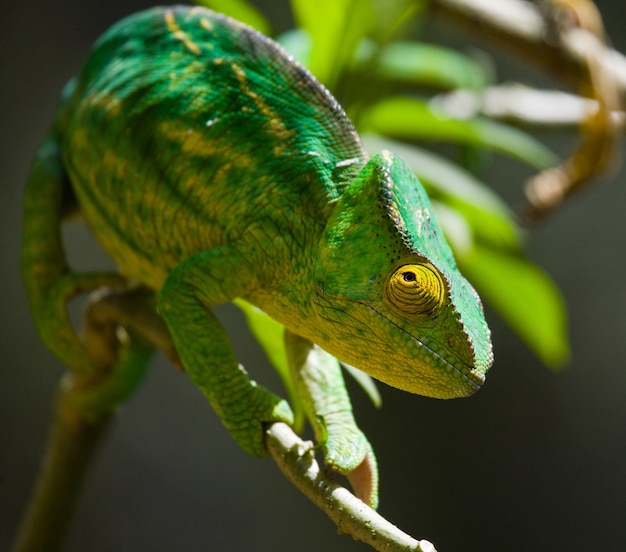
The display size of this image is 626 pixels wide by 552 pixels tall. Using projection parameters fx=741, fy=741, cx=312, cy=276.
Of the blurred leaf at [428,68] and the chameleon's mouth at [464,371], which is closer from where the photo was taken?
the chameleon's mouth at [464,371]

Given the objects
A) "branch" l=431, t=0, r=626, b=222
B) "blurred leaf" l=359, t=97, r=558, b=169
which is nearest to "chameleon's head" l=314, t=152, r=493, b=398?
"blurred leaf" l=359, t=97, r=558, b=169

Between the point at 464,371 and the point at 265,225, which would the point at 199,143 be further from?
the point at 464,371

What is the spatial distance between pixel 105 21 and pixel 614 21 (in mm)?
2310

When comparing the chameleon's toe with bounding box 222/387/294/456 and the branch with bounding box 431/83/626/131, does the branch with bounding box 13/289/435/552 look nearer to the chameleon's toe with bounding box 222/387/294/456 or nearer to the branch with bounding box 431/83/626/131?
the chameleon's toe with bounding box 222/387/294/456

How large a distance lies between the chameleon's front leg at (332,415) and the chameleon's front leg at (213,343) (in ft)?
0.22

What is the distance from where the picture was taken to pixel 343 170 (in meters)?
0.81

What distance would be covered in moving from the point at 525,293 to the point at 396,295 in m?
1.14

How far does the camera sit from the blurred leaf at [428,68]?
6.07 feet

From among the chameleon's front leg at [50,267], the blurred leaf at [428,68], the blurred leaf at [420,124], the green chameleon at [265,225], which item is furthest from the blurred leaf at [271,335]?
the blurred leaf at [428,68]

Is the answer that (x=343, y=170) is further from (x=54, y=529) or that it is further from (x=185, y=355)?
(x=54, y=529)

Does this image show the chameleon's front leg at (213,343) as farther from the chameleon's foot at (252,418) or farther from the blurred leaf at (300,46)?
the blurred leaf at (300,46)

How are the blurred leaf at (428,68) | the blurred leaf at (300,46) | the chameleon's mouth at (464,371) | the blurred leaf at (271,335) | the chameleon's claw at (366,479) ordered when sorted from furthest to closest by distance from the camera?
the blurred leaf at (428,68), the blurred leaf at (300,46), the blurred leaf at (271,335), the chameleon's claw at (366,479), the chameleon's mouth at (464,371)

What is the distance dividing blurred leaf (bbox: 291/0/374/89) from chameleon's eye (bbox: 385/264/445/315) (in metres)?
0.86

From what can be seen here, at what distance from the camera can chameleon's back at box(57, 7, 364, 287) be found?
0.82 meters
